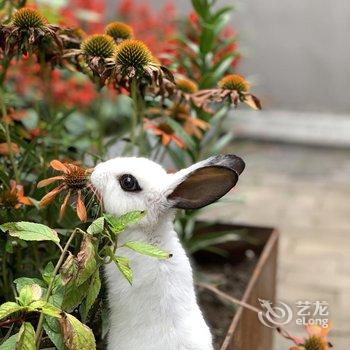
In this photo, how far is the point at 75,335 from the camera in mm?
1028

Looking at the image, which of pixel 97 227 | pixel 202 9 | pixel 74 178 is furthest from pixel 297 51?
pixel 97 227

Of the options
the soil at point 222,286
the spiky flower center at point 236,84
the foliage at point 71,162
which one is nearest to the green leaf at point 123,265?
the foliage at point 71,162

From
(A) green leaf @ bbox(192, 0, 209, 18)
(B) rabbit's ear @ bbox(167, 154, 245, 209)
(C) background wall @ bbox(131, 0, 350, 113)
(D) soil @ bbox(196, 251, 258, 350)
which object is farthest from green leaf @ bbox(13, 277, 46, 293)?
(C) background wall @ bbox(131, 0, 350, 113)

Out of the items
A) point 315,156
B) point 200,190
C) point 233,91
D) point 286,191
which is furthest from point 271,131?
point 200,190

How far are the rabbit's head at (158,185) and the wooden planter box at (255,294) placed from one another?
14.4 inches

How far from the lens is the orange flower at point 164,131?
5.67ft

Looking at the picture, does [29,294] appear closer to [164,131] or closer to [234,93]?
[234,93]

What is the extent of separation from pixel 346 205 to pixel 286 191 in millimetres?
388

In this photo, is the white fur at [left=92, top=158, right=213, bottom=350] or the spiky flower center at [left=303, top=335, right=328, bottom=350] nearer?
the white fur at [left=92, top=158, right=213, bottom=350]

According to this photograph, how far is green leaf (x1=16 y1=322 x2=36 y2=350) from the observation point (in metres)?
1.00

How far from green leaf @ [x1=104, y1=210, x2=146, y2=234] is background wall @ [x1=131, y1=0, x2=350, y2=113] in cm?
465

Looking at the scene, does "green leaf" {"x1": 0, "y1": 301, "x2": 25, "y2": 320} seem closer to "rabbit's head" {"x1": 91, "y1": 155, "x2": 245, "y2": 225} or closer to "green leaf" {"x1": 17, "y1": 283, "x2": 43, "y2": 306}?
"green leaf" {"x1": 17, "y1": 283, "x2": 43, "y2": 306}

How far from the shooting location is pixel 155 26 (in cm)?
462

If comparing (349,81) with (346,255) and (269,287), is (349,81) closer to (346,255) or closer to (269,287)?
(346,255)
